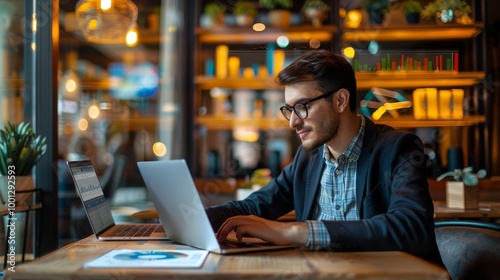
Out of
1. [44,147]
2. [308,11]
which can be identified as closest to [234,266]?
[44,147]

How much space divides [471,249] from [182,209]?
2.56ft

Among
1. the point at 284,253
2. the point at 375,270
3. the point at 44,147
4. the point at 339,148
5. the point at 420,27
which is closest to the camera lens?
the point at 375,270

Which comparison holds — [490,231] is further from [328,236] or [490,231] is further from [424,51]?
[424,51]

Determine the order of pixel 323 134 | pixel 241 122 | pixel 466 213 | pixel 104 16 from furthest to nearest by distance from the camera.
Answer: pixel 241 122 → pixel 104 16 → pixel 466 213 → pixel 323 134

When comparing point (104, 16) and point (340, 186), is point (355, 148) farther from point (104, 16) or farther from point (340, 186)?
point (104, 16)

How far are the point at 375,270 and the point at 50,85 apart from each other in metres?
1.93

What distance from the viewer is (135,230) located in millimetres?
1547

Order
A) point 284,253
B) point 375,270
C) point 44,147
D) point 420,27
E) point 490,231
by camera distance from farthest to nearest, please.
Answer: point 420,27 < point 44,147 < point 490,231 < point 284,253 < point 375,270

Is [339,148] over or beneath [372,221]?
over

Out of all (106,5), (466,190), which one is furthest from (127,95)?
(466,190)

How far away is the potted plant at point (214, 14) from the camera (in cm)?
500

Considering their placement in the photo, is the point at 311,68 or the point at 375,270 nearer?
the point at 375,270

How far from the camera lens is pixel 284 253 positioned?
1.18m

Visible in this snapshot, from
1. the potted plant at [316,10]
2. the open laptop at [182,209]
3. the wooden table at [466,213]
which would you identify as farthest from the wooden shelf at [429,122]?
the open laptop at [182,209]
